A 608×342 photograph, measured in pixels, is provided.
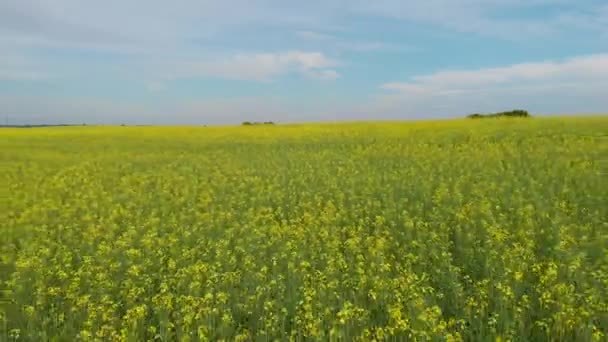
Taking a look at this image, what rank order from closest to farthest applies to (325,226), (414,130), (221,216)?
(325,226)
(221,216)
(414,130)

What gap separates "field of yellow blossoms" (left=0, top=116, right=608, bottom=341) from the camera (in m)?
7.86

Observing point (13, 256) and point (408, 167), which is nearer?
point (13, 256)

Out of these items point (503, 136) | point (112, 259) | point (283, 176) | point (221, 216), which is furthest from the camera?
point (503, 136)

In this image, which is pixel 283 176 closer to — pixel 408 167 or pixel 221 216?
pixel 408 167

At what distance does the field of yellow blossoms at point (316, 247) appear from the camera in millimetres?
7863

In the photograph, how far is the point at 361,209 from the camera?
1505 cm

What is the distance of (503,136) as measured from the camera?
36875mm

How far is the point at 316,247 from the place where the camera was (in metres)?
11.6

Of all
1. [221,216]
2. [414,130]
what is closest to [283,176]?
[221,216]

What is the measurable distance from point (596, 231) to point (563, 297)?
17.2 ft

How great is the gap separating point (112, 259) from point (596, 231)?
Result: 11209 millimetres

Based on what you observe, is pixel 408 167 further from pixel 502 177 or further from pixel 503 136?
pixel 503 136

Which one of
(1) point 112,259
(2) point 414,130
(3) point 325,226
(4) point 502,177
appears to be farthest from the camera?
(2) point 414,130

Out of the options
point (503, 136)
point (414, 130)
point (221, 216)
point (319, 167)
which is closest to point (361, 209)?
point (221, 216)
